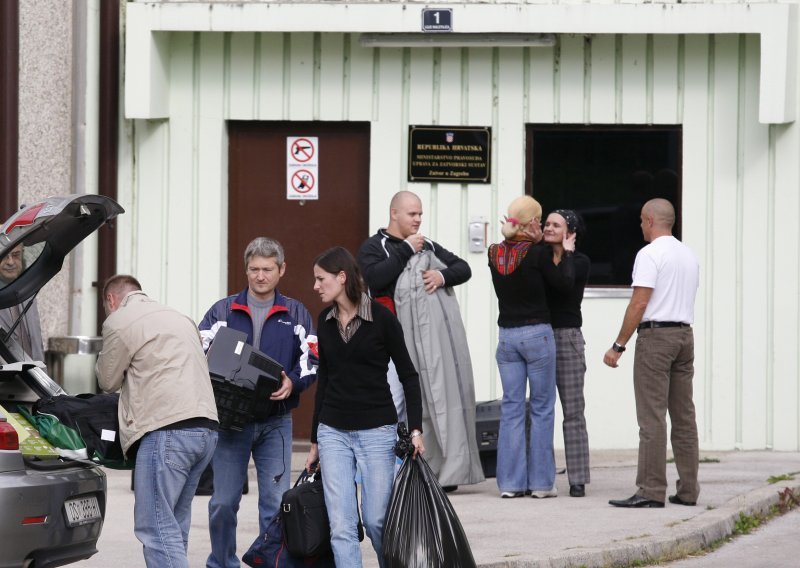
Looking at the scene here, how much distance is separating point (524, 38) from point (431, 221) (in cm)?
167

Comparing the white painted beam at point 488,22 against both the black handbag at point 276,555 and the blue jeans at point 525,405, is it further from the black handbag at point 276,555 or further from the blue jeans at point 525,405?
the black handbag at point 276,555

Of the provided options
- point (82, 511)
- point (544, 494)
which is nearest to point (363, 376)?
point (82, 511)

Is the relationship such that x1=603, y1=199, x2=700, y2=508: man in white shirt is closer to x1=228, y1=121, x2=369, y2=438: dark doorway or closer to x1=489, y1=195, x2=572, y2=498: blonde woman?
x1=489, y1=195, x2=572, y2=498: blonde woman

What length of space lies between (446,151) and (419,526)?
19.6 feet

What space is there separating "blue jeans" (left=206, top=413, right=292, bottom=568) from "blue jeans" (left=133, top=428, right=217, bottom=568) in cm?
80

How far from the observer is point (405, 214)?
32.4ft

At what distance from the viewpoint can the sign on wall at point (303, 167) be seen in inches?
502

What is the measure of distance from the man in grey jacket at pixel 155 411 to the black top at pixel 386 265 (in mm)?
3146

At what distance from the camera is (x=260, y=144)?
12805 millimetres

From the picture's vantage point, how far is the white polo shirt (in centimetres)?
966

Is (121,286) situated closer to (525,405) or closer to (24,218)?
(24,218)

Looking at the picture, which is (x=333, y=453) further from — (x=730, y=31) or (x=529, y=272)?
(x=730, y=31)

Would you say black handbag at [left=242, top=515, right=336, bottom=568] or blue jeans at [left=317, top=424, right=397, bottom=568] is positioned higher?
blue jeans at [left=317, top=424, right=397, bottom=568]

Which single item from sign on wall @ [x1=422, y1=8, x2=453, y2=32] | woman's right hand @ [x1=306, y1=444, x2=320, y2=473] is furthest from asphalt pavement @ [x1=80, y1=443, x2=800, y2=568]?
sign on wall @ [x1=422, y1=8, x2=453, y2=32]
